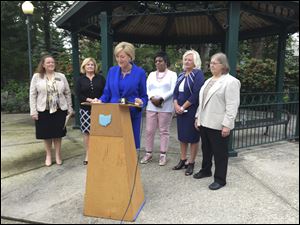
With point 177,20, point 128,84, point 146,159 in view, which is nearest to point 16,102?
point 177,20

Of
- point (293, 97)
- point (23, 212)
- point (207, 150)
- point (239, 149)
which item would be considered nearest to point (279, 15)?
point (293, 97)

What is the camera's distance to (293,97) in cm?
656

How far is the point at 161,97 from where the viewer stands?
14.8 ft

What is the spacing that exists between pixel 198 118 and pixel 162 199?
3.73ft

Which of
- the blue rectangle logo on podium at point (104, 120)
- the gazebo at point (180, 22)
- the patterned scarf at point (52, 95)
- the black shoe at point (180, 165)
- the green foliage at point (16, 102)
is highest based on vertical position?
the gazebo at point (180, 22)

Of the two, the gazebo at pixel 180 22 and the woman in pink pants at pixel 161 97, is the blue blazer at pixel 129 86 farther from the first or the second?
the gazebo at pixel 180 22

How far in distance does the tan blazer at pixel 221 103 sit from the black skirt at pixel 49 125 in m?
2.21

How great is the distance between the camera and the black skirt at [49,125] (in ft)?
14.9

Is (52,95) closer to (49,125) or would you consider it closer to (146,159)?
(49,125)

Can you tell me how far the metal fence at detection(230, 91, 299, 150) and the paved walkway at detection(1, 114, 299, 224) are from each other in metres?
0.57

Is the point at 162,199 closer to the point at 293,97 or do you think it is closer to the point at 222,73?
the point at 222,73

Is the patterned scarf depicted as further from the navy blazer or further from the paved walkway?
the navy blazer

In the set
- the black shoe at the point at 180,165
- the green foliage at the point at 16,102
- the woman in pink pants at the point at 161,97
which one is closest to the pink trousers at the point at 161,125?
the woman in pink pants at the point at 161,97

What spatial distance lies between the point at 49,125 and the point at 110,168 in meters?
1.96
